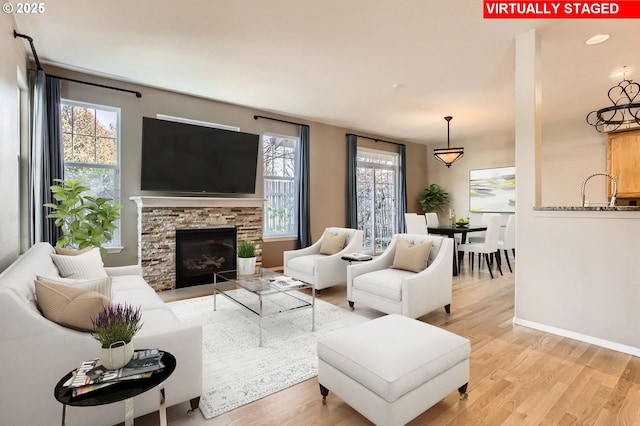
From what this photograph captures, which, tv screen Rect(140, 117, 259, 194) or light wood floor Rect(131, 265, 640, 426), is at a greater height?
tv screen Rect(140, 117, 259, 194)

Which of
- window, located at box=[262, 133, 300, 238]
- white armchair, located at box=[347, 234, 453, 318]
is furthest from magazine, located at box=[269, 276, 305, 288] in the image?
window, located at box=[262, 133, 300, 238]

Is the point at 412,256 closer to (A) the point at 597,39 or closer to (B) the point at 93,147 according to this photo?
(A) the point at 597,39

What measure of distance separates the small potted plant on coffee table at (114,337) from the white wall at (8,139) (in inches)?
75.7

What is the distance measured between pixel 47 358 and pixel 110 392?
0.57 metres

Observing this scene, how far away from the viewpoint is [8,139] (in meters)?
2.84

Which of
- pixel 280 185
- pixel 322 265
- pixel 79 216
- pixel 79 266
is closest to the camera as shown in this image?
pixel 79 266

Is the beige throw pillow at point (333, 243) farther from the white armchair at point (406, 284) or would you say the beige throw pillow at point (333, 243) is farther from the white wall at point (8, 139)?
the white wall at point (8, 139)

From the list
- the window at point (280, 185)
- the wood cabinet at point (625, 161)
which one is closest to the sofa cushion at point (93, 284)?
the window at point (280, 185)

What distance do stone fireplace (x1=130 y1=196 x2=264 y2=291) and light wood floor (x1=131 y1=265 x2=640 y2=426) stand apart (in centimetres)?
308

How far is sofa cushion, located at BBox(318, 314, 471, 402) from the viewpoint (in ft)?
5.30

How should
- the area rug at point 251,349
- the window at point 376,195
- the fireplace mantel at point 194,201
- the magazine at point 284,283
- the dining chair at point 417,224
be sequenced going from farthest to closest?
the window at point 376,195 → the dining chair at point 417,224 → the fireplace mantel at point 194,201 → the magazine at point 284,283 → the area rug at point 251,349

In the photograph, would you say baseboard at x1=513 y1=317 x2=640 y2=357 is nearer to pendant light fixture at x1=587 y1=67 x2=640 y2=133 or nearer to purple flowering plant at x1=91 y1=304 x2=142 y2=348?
pendant light fixture at x1=587 y1=67 x2=640 y2=133

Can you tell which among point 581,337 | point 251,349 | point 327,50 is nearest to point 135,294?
point 251,349

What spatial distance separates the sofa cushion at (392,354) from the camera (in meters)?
1.61
